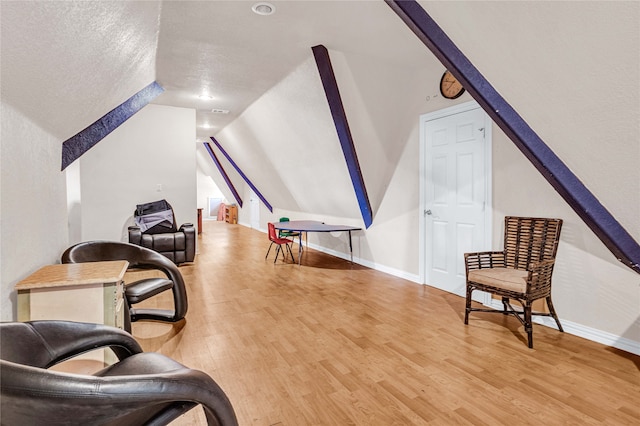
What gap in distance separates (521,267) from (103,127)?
16.2 ft

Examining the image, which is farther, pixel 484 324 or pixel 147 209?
pixel 147 209

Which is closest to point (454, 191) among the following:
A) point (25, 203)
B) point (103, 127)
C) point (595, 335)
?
point (595, 335)

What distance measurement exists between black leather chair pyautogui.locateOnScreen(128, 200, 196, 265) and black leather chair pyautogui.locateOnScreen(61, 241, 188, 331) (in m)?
2.17

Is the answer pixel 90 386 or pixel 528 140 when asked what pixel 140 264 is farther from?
pixel 528 140

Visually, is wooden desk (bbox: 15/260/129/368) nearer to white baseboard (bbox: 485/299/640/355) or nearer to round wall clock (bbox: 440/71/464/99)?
white baseboard (bbox: 485/299/640/355)

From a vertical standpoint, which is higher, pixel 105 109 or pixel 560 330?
pixel 105 109

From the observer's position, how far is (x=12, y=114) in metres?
1.88

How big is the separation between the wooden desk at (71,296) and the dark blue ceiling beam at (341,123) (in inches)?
115

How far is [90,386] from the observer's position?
2.97ft

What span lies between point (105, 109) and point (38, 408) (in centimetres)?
368

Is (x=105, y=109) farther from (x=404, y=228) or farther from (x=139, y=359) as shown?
(x=404, y=228)

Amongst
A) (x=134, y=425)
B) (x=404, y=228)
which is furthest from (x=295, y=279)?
(x=134, y=425)

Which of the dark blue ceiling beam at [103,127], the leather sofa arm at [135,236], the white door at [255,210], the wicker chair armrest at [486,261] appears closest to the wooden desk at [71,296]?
the dark blue ceiling beam at [103,127]

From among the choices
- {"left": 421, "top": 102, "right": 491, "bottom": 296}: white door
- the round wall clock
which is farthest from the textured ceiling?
{"left": 421, "top": 102, "right": 491, "bottom": 296}: white door
